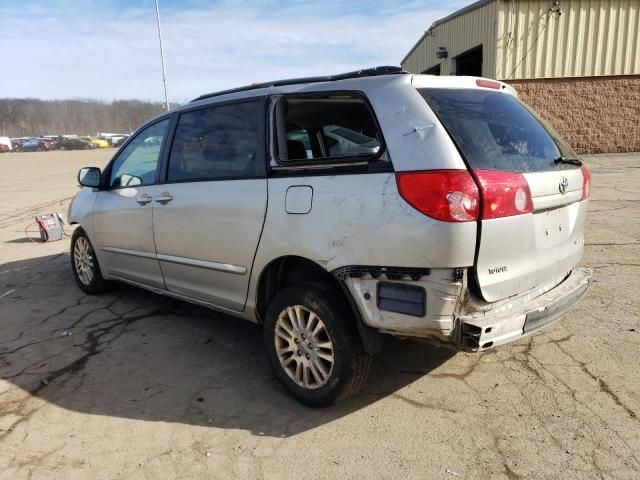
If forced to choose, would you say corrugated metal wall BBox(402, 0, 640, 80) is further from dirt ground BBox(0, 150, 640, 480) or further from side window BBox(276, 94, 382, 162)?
side window BBox(276, 94, 382, 162)

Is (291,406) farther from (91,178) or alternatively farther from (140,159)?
(91,178)

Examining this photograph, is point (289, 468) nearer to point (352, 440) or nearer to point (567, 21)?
point (352, 440)

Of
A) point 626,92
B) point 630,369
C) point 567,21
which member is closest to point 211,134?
point 630,369

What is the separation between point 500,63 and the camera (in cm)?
1534

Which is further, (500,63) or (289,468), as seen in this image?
(500,63)

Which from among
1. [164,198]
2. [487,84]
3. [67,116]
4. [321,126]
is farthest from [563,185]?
[67,116]

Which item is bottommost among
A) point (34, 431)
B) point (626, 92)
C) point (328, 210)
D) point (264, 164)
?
point (34, 431)

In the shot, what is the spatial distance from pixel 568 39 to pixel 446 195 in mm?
15881

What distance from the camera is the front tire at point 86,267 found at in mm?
5047

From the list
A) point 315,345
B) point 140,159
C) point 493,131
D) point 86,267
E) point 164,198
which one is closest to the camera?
point 493,131

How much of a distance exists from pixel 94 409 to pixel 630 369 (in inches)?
135

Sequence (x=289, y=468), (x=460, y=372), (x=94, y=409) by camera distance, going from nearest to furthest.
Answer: (x=289, y=468), (x=94, y=409), (x=460, y=372)

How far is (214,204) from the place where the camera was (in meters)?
3.33

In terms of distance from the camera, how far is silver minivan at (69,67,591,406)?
234cm
